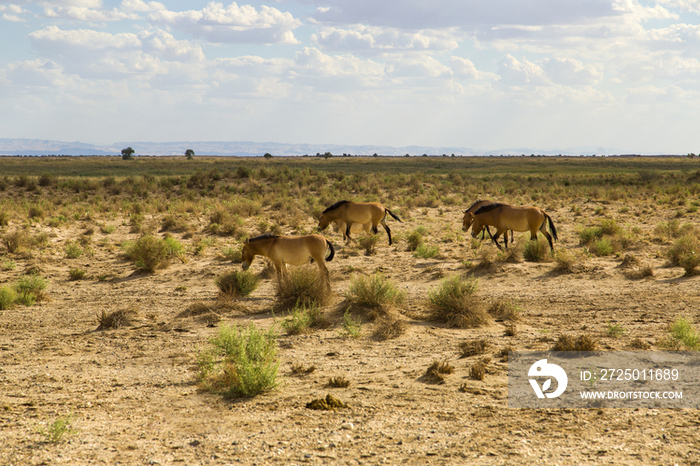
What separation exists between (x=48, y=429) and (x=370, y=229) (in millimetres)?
12508

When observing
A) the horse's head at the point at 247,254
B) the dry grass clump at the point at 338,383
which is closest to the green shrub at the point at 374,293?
the horse's head at the point at 247,254

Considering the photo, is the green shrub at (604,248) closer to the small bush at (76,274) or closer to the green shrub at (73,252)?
the small bush at (76,274)

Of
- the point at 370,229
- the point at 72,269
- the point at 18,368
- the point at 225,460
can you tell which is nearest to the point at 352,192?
the point at 370,229

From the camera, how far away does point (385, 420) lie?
5359 mm

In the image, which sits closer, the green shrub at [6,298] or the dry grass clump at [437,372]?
the dry grass clump at [437,372]

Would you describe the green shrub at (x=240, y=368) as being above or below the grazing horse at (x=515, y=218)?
below

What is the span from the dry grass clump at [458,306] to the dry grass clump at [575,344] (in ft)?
5.87

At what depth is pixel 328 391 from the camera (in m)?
6.18

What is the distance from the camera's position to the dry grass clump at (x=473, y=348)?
289 inches

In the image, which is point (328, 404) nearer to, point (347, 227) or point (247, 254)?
point (247, 254)

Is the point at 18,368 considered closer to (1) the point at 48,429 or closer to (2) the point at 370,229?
(1) the point at 48,429

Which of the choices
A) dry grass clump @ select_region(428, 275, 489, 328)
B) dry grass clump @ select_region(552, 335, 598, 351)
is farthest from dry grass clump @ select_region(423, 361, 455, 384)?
dry grass clump @ select_region(428, 275, 489, 328)

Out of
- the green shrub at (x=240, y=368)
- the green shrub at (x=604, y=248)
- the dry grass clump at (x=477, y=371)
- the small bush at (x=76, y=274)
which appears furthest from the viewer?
the green shrub at (x=604, y=248)

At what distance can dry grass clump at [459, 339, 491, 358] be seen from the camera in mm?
7328
